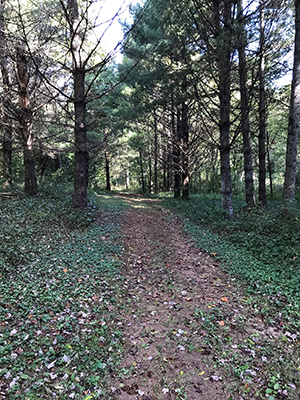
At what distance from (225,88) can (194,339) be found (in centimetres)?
814

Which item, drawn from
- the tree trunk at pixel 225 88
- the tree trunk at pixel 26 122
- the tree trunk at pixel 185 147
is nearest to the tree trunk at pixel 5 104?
the tree trunk at pixel 26 122

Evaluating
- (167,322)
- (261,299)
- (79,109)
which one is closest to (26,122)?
(79,109)

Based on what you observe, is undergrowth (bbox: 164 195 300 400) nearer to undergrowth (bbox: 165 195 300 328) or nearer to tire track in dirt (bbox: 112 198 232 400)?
undergrowth (bbox: 165 195 300 328)

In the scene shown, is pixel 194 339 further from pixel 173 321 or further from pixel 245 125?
pixel 245 125

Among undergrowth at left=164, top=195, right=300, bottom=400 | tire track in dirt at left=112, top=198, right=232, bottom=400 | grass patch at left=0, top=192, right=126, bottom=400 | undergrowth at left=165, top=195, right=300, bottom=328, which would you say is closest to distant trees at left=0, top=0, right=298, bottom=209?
undergrowth at left=165, top=195, right=300, bottom=328

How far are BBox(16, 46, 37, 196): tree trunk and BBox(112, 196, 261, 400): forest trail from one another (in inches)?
246

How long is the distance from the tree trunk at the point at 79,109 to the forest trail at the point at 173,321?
122 inches

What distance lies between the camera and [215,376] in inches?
117

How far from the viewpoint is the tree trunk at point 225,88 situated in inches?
285

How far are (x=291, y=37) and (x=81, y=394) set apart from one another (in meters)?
14.0

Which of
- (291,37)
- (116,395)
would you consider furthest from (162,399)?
(291,37)

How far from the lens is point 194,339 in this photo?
11.7 ft

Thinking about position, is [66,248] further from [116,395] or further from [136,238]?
[116,395]

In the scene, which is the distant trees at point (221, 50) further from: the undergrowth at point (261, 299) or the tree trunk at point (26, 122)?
the tree trunk at point (26, 122)
